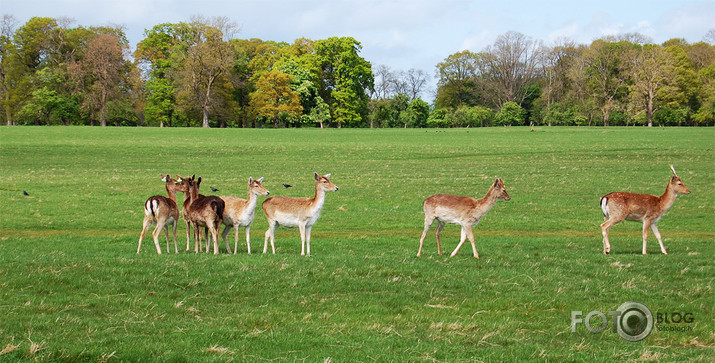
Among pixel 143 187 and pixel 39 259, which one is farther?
pixel 143 187

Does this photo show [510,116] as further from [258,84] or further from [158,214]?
[158,214]

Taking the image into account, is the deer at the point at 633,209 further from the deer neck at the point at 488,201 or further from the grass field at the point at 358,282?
the deer neck at the point at 488,201

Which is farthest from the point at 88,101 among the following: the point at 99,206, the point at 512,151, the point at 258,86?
the point at 99,206

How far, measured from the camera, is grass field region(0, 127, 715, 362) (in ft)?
24.9

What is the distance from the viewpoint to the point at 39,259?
12.4m

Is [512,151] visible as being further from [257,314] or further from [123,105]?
[123,105]

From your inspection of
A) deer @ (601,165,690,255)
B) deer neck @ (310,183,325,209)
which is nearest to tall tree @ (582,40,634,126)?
deer @ (601,165,690,255)

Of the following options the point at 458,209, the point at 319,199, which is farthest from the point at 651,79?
the point at 319,199

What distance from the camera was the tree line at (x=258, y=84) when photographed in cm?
8538

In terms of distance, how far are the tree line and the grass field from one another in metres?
59.8

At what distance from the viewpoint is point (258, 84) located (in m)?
89.2

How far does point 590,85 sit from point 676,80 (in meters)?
12.9

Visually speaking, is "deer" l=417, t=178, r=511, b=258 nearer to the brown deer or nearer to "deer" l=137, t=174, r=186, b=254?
the brown deer

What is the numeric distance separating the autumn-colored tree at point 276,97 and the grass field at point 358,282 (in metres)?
59.7
